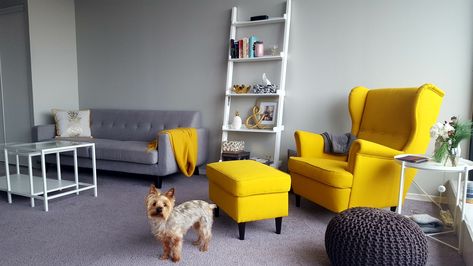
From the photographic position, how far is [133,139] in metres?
4.12

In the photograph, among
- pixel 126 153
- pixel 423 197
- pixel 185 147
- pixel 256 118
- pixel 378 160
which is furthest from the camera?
pixel 256 118

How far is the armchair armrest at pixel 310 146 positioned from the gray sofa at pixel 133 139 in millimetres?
1351

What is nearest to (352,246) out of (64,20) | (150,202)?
(150,202)

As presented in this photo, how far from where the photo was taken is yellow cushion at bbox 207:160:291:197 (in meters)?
2.00

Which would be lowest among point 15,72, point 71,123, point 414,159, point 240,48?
point 71,123

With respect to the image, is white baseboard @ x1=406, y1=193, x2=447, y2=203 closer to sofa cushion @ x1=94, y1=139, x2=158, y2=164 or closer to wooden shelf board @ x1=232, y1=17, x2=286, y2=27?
wooden shelf board @ x1=232, y1=17, x2=286, y2=27

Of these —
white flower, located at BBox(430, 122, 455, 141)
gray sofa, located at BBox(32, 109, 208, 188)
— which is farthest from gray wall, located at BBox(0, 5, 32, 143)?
white flower, located at BBox(430, 122, 455, 141)

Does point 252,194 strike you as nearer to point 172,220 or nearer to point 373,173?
point 172,220

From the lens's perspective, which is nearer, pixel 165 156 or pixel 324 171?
pixel 324 171

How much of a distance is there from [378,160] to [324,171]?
0.40 meters

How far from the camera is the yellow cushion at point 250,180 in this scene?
1995 mm

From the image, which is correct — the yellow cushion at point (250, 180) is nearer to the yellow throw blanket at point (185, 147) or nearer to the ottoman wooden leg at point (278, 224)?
the ottoman wooden leg at point (278, 224)

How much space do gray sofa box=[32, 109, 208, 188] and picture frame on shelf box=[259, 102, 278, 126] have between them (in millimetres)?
775

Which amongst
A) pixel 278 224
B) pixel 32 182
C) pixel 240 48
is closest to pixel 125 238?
pixel 278 224
